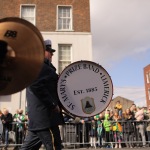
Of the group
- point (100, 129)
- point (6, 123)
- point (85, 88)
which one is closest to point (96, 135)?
point (100, 129)

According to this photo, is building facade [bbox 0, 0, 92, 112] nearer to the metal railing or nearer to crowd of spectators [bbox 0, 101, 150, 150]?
crowd of spectators [bbox 0, 101, 150, 150]

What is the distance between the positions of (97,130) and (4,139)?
391 cm

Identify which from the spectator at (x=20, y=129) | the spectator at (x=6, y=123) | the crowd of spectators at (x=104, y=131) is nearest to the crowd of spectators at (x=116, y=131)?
the crowd of spectators at (x=104, y=131)

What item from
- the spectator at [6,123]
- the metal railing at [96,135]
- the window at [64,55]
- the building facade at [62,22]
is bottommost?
the metal railing at [96,135]

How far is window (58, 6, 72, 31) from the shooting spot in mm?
23141

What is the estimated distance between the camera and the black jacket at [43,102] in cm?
414

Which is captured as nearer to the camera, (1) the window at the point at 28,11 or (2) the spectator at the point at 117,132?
(2) the spectator at the point at 117,132

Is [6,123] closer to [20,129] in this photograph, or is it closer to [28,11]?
[20,129]

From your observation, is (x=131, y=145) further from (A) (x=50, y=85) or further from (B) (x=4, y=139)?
(A) (x=50, y=85)

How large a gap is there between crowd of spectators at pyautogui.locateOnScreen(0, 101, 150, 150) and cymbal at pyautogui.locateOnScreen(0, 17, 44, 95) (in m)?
10.5

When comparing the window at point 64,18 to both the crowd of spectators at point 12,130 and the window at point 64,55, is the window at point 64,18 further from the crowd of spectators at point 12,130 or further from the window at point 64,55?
the crowd of spectators at point 12,130

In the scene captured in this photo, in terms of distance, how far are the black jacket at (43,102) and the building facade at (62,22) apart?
17440mm

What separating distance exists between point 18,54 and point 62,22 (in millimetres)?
21691

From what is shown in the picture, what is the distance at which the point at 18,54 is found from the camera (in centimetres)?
192
